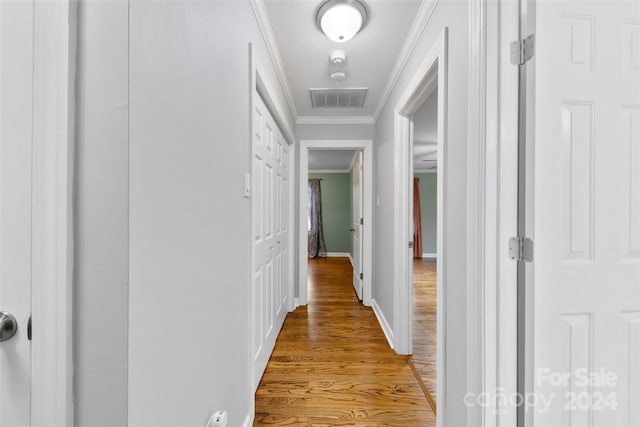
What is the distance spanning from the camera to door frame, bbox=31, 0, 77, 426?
0.52 m

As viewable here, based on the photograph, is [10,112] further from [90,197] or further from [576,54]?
[576,54]

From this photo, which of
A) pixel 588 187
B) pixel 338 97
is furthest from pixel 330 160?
pixel 588 187

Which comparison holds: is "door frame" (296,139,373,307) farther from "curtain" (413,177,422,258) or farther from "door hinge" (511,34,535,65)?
"curtain" (413,177,422,258)

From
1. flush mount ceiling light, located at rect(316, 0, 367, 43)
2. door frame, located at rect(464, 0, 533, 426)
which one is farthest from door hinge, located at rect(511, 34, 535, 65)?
flush mount ceiling light, located at rect(316, 0, 367, 43)

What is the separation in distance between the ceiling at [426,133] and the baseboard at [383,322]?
7.07ft

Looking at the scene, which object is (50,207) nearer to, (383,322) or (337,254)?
(383,322)

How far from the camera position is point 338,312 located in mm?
A: 3211

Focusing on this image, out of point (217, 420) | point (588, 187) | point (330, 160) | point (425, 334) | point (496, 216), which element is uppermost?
point (330, 160)

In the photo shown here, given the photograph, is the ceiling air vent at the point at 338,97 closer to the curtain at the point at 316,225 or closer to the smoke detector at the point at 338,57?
the smoke detector at the point at 338,57

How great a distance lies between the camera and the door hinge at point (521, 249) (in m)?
0.98

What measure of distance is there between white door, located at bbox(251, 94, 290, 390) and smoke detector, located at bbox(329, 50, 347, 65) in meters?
0.63

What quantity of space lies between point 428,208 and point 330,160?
318cm

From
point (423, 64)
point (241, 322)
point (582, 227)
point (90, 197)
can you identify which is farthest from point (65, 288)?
point (423, 64)

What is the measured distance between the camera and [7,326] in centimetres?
52
